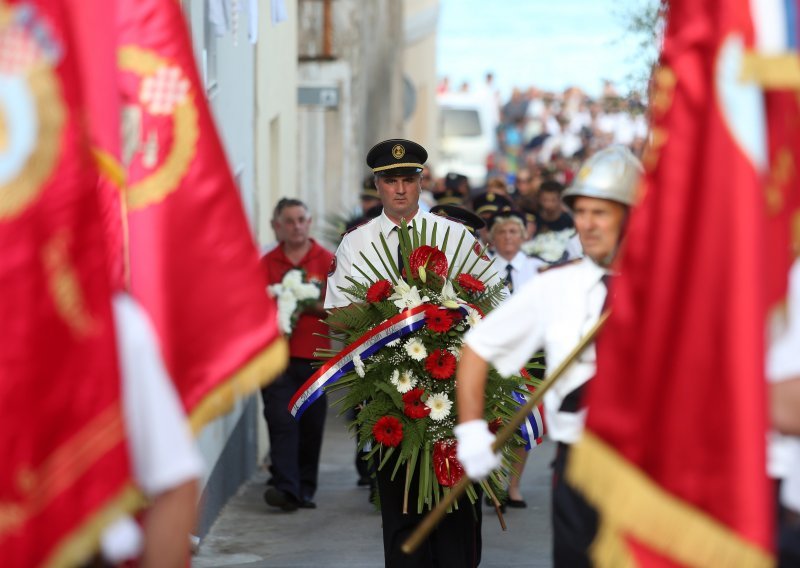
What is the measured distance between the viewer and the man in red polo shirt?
1223 cm

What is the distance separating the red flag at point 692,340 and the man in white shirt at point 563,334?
0.80 meters

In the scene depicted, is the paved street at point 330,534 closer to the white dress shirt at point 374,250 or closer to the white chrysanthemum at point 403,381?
the white dress shirt at point 374,250

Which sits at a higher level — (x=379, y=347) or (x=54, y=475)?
(x=54, y=475)

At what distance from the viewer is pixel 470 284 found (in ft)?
27.1

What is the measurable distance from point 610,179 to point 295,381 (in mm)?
6941

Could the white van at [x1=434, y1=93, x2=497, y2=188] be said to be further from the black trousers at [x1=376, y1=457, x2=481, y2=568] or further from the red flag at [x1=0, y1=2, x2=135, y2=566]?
the red flag at [x1=0, y1=2, x2=135, y2=566]

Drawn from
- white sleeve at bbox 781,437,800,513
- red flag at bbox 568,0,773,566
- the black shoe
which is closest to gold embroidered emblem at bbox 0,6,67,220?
red flag at bbox 568,0,773,566

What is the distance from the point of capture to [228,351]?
439 cm

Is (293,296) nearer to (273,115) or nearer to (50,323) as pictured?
(273,115)

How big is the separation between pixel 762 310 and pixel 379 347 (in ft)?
13.2

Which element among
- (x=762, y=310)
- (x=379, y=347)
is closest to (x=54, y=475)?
(x=762, y=310)

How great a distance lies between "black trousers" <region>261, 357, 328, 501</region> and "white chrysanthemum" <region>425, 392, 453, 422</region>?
4.05m

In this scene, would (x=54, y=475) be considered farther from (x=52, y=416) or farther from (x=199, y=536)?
(x=199, y=536)

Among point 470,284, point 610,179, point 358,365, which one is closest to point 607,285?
point 610,179
